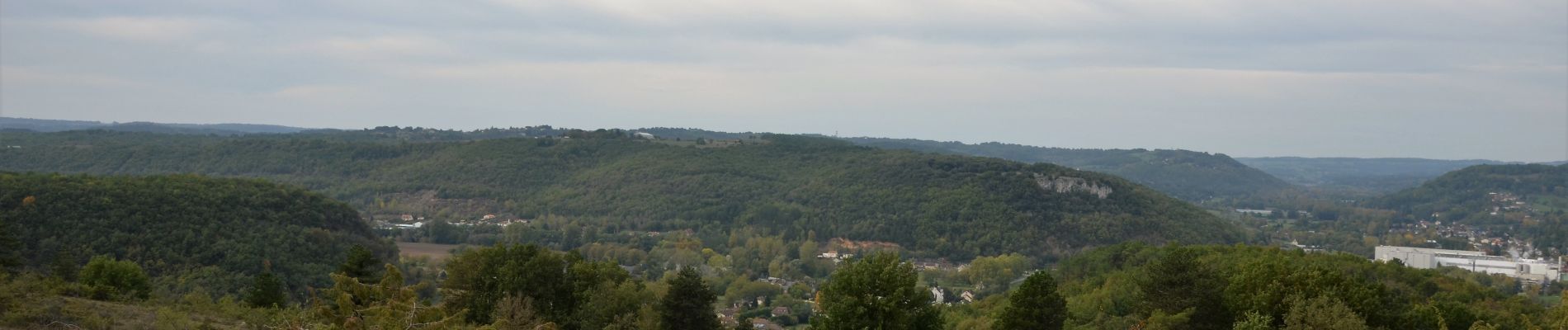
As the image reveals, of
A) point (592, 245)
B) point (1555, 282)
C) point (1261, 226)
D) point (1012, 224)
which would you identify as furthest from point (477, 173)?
point (1555, 282)

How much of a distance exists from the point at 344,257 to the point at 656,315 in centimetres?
3301

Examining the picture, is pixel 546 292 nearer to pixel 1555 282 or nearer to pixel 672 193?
pixel 1555 282

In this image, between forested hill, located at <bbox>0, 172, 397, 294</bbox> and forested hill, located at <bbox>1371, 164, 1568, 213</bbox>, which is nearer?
forested hill, located at <bbox>0, 172, 397, 294</bbox>

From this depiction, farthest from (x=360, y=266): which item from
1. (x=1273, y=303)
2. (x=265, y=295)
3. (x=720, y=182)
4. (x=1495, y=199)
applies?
(x=1495, y=199)

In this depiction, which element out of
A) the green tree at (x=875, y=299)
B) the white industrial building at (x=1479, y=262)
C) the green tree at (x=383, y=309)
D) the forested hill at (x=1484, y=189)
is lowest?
the white industrial building at (x=1479, y=262)

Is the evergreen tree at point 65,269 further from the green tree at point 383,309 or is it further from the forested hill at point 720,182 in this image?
the forested hill at point 720,182

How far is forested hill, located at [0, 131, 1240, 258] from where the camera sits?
9969cm

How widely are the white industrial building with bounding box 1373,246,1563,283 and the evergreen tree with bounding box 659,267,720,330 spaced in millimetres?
71808

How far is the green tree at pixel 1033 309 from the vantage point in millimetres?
26547

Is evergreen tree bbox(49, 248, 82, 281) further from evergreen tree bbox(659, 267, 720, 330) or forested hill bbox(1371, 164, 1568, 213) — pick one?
forested hill bbox(1371, 164, 1568, 213)

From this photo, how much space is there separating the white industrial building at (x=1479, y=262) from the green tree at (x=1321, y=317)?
68.8 meters

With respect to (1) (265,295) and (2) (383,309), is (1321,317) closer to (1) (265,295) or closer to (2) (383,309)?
(2) (383,309)

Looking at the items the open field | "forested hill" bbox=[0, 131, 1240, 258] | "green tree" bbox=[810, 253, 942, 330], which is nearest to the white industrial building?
"forested hill" bbox=[0, 131, 1240, 258]

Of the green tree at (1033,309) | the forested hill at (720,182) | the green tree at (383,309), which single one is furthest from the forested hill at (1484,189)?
the green tree at (383,309)
